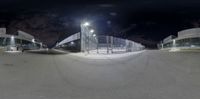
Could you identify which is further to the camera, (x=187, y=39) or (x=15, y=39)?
(x=15, y=39)

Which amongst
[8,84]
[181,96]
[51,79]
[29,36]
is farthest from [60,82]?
[29,36]

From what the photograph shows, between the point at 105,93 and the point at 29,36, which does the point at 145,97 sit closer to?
the point at 105,93

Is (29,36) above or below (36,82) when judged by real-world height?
above

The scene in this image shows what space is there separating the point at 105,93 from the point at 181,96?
1.90m

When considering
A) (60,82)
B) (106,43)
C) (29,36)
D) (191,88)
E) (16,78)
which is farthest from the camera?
(29,36)

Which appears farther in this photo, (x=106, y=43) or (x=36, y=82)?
(x=106, y=43)

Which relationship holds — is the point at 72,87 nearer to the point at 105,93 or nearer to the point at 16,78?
the point at 105,93

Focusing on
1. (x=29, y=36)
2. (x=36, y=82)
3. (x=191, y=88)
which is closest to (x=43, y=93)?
(x=36, y=82)

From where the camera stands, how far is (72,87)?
25.8 ft

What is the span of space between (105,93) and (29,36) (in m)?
44.8

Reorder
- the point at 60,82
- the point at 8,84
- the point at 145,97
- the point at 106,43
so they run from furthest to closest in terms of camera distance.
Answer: the point at 106,43, the point at 60,82, the point at 8,84, the point at 145,97

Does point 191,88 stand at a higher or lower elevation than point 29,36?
lower

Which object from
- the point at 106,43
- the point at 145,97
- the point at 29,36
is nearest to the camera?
the point at 145,97

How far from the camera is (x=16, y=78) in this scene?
9.41m
